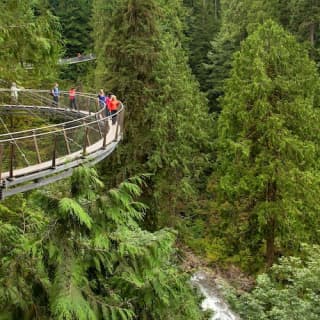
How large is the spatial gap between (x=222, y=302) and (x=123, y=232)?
494 inches

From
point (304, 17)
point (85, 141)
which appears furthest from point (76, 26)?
point (85, 141)

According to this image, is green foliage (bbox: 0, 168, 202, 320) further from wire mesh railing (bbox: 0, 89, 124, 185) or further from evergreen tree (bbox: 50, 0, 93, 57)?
evergreen tree (bbox: 50, 0, 93, 57)

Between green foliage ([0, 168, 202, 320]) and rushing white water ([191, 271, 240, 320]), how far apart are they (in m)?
10.7

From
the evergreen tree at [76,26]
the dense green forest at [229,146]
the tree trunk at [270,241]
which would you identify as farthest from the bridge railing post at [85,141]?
the evergreen tree at [76,26]

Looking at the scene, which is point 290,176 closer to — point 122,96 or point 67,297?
point 122,96

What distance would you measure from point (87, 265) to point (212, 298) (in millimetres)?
13363

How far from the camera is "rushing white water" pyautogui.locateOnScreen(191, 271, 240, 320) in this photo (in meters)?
17.3

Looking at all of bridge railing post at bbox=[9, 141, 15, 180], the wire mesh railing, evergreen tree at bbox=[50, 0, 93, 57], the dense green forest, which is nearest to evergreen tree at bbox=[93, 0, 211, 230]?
the dense green forest

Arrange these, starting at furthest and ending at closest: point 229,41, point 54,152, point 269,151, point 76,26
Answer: point 76,26, point 229,41, point 269,151, point 54,152

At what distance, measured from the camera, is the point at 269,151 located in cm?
2052

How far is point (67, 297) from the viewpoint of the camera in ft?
17.5

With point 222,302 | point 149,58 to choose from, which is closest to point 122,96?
point 149,58

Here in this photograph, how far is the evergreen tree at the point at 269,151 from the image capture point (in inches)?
786

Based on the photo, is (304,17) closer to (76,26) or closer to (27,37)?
(76,26)
